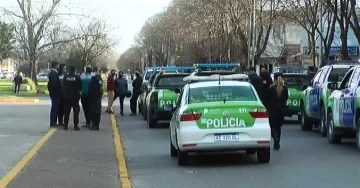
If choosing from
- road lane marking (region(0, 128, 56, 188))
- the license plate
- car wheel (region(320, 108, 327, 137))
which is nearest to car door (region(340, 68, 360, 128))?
car wheel (region(320, 108, 327, 137))

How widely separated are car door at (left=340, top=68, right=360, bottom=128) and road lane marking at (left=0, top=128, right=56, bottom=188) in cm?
652

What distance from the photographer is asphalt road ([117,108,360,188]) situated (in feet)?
38.6

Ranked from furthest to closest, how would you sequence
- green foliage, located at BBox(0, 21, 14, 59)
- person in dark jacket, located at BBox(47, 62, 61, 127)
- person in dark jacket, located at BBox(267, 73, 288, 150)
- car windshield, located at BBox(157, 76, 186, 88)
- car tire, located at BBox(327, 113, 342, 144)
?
green foliage, located at BBox(0, 21, 14, 59)
car windshield, located at BBox(157, 76, 186, 88)
person in dark jacket, located at BBox(47, 62, 61, 127)
car tire, located at BBox(327, 113, 342, 144)
person in dark jacket, located at BBox(267, 73, 288, 150)

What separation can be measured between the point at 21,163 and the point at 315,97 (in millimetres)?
9858

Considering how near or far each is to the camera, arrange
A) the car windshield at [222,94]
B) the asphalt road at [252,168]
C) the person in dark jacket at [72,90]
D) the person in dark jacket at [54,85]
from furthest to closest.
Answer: the person in dark jacket at [54,85] < the person in dark jacket at [72,90] < the car windshield at [222,94] < the asphalt road at [252,168]

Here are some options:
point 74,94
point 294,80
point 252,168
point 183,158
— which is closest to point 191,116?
point 183,158

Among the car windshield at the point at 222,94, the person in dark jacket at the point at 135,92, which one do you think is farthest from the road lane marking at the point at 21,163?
the person in dark jacket at the point at 135,92

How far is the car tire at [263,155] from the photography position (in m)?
14.0

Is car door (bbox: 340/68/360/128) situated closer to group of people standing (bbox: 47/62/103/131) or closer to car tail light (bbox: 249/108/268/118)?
car tail light (bbox: 249/108/268/118)

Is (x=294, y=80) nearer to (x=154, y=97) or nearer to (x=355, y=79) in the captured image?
(x=154, y=97)

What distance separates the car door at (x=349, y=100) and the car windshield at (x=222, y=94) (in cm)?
307

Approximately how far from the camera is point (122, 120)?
1091 inches

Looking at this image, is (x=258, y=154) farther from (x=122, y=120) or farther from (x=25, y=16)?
(x=25, y=16)

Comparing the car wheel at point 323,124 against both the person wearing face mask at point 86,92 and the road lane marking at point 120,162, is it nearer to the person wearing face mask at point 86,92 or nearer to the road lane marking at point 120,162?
the road lane marking at point 120,162
